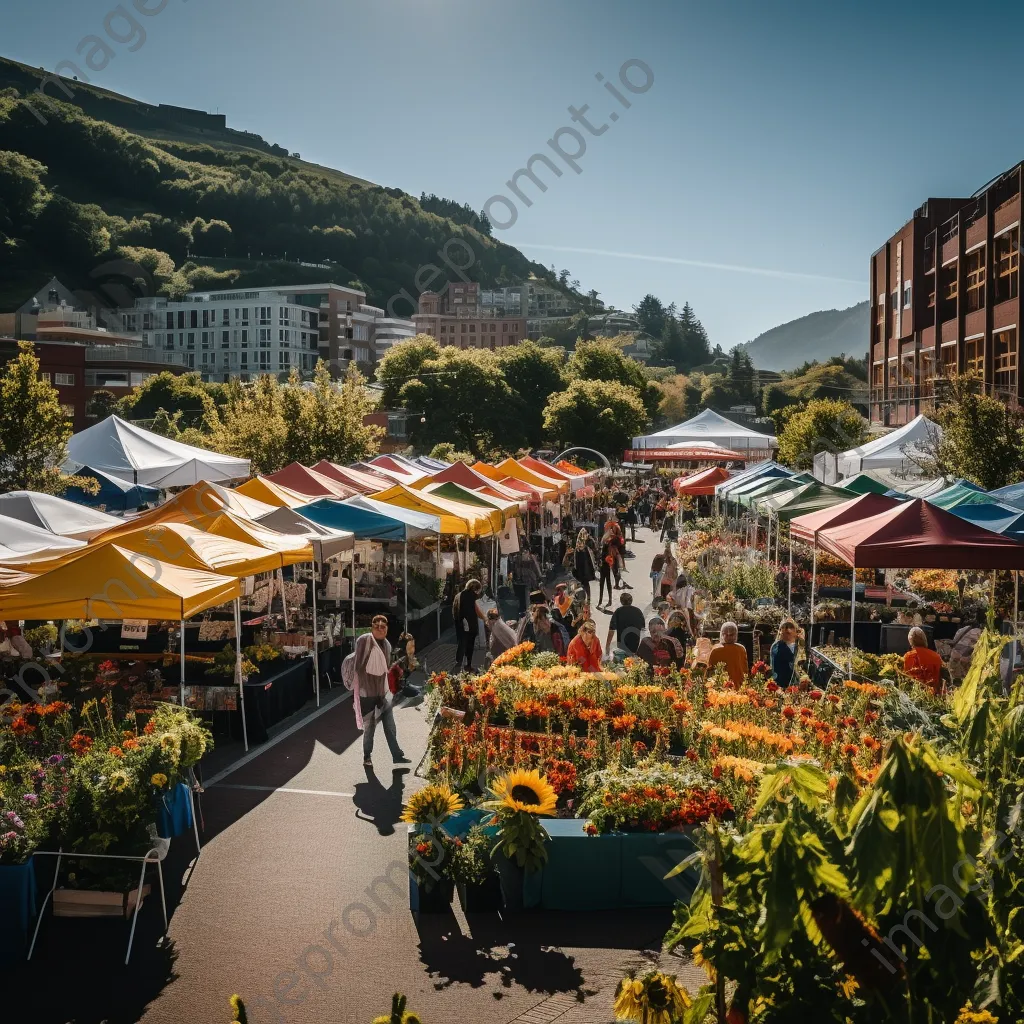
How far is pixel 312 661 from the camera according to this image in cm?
1404

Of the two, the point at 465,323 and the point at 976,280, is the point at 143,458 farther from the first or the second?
the point at 465,323

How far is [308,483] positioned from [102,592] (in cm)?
998

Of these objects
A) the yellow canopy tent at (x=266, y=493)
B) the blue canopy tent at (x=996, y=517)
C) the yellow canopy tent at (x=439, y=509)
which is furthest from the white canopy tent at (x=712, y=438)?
the blue canopy tent at (x=996, y=517)

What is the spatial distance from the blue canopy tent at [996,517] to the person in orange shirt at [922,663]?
2.99 m

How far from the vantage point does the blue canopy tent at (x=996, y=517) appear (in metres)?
13.0

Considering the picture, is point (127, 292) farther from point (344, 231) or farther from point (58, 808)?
point (58, 808)

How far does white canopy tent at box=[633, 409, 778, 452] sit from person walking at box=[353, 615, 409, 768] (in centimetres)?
2472

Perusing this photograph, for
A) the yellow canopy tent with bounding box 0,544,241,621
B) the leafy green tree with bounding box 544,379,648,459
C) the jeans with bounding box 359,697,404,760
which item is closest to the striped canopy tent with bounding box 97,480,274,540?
the yellow canopy tent with bounding box 0,544,241,621

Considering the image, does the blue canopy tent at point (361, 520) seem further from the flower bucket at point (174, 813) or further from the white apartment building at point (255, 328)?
the white apartment building at point (255, 328)

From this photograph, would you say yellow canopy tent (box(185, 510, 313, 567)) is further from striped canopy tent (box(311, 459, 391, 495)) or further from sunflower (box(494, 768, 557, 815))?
striped canopy tent (box(311, 459, 391, 495))

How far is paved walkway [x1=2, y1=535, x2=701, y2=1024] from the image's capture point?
19.5 feet

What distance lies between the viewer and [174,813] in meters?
8.12

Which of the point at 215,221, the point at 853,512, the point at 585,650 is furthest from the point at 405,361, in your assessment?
the point at 215,221

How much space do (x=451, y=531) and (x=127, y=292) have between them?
470 feet
